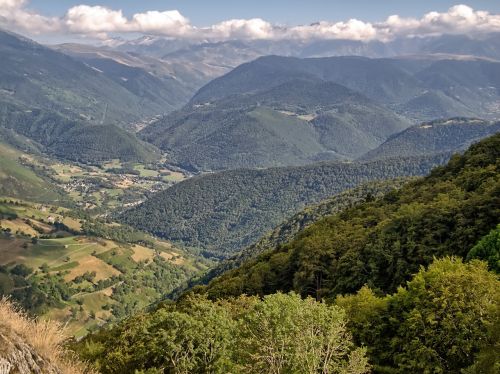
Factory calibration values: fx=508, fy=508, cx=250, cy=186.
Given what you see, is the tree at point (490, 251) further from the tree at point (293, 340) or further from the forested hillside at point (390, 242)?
the tree at point (293, 340)

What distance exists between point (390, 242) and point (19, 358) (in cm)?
6190

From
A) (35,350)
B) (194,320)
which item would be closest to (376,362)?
(194,320)

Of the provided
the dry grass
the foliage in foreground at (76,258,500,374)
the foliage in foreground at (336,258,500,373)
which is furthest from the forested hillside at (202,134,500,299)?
the dry grass

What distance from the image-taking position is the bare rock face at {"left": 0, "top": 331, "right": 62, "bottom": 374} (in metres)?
15.2

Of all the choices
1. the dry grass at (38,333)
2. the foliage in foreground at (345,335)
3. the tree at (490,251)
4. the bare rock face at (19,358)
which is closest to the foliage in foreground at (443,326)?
the foliage in foreground at (345,335)

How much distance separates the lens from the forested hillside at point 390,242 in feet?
214

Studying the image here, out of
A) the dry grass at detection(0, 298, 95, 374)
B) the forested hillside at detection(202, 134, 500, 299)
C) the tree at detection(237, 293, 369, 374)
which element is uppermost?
the dry grass at detection(0, 298, 95, 374)

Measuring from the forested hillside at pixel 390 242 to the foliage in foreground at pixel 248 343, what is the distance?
24212mm

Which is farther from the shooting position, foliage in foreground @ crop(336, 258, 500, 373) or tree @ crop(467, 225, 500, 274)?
tree @ crop(467, 225, 500, 274)

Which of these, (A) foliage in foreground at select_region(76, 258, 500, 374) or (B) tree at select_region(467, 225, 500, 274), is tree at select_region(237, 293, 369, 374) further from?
(B) tree at select_region(467, 225, 500, 274)

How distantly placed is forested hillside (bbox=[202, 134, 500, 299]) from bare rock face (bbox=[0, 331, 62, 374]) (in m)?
50.9

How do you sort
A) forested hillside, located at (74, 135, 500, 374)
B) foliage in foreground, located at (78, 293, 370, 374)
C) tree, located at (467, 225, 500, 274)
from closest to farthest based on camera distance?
foliage in foreground, located at (78, 293, 370, 374)
forested hillside, located at (74, 135, 500, 374)
tree, located at (467, 225, 500, 274)

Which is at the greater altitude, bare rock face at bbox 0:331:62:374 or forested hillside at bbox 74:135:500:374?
bare rock face at bbox 0:331:62:374

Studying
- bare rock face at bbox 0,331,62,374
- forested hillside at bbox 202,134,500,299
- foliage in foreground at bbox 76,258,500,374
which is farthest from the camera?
forested hillside at bbox 202,134,500,299
